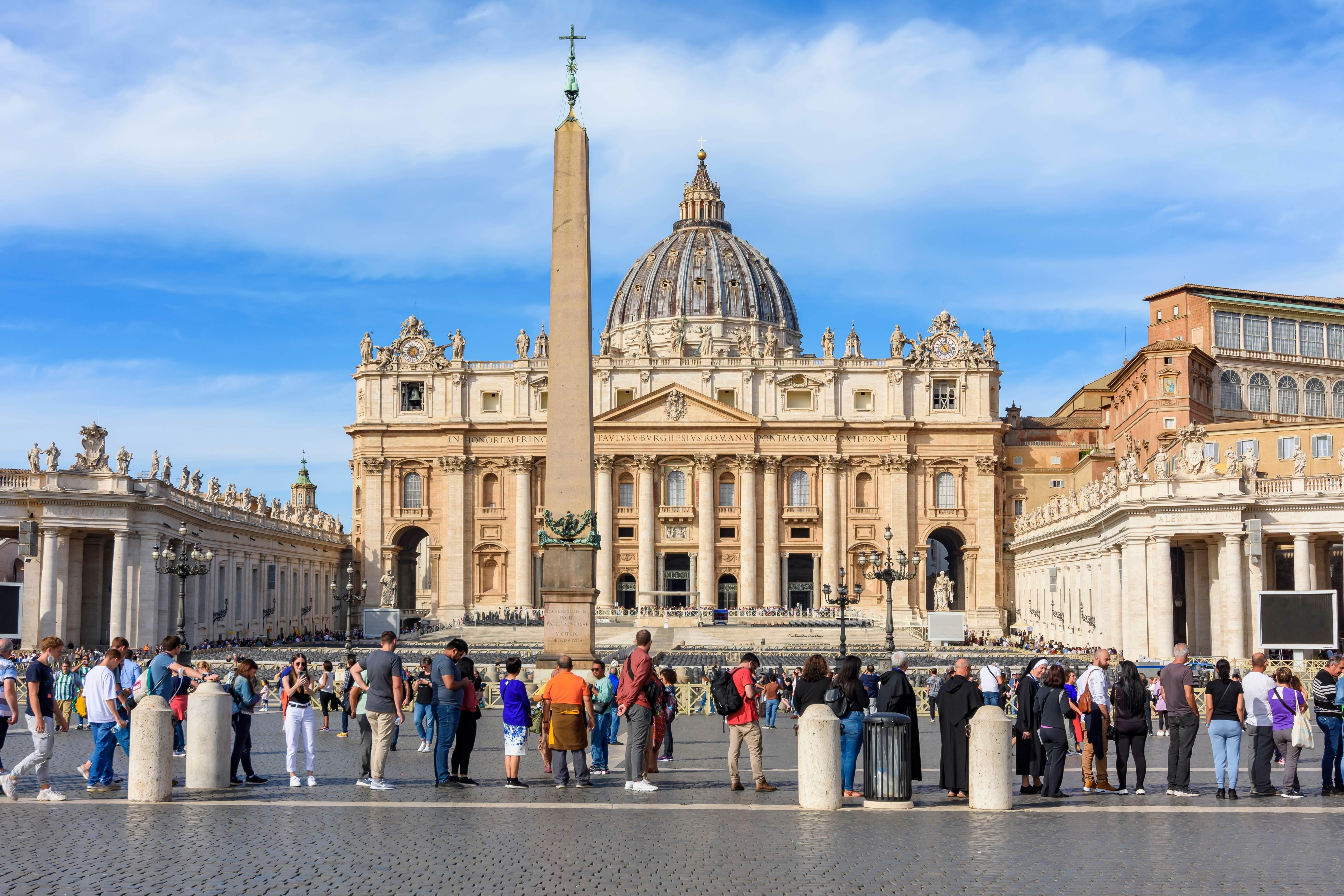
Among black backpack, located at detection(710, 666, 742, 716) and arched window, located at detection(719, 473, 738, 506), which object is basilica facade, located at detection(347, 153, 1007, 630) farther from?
black backpack, located at detection(710, 666, 742, 716)

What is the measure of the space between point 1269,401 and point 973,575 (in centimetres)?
1869

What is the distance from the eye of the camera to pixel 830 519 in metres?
76.9

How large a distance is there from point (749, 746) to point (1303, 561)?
3230 centimetres

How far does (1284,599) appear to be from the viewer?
3169 centimetres

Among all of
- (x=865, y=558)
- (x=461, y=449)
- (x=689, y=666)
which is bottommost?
(x=689, y=666)

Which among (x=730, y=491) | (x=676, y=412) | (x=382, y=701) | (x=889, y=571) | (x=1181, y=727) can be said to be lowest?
(x=1181, y=727)

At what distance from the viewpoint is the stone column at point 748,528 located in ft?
250

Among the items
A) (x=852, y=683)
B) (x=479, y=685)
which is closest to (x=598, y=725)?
(x=852, y=683)

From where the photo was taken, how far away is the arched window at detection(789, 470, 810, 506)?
3076 inches

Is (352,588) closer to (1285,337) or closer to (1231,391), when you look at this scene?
(1231,391)

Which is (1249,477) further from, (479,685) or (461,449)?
(461,449)

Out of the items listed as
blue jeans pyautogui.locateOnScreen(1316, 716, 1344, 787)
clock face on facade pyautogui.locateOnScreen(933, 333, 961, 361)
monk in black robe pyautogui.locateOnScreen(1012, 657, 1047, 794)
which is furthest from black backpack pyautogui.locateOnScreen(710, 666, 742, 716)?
clock face on facade pyautogui.locateOnScreen(933, 333, 961, 361)

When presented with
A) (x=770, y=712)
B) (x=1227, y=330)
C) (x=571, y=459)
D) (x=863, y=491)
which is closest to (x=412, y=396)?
(x=863, y=491)

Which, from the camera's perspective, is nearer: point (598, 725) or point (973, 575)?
point (598, 725)
